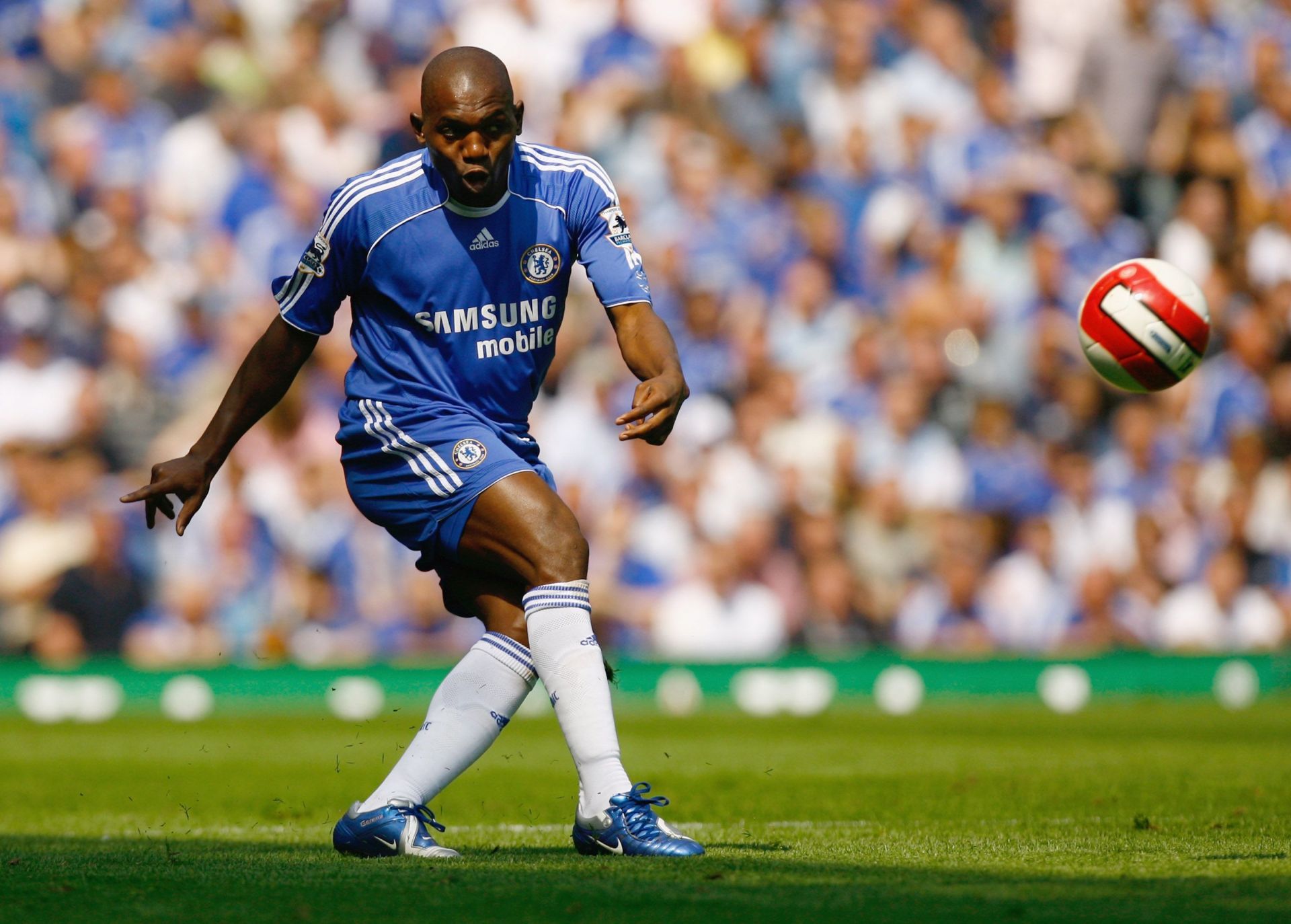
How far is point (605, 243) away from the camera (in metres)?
5.80

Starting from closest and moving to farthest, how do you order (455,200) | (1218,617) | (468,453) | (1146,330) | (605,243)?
(468,453) → (455,200) → (605,243) → (1146,330) → (1218,617)

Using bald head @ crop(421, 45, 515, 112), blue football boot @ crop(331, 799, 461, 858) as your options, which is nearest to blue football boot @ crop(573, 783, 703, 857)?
blue football boot @ crop(331, 799, 461, 858)

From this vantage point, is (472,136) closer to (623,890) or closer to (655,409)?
(655,409)

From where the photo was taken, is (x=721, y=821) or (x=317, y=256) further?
(x=721, y=821)

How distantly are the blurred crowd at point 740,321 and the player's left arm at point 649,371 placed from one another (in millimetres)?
9127

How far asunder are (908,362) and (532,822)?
942cm

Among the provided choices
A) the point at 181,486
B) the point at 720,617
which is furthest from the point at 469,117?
the point at 720,617

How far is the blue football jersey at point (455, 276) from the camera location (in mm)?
5691

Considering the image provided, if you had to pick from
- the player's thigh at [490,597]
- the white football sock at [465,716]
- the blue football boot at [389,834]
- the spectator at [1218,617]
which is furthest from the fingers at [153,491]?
the spectator at [1218,617]

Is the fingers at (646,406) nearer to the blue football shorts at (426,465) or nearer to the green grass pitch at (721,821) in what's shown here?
the blue football shorts at (426,465)

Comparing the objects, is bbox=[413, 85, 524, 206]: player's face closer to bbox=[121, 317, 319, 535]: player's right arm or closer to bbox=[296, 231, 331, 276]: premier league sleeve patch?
bbox=[296, 231, 331, 276]: premier league sleeve patch

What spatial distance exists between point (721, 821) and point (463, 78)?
3123 mm

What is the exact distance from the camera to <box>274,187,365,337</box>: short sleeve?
225 inches

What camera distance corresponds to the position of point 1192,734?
38.7 ft
